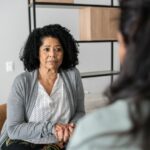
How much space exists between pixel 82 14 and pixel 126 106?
223 cm

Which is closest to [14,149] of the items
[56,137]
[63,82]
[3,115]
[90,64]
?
[56,137]

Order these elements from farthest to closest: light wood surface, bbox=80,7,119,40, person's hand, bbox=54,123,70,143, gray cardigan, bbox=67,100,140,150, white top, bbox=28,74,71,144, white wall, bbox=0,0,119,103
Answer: white wall, bbox=0,0,119,103, light wood surface, bbox=80,7,119,40, white top, bbox=28,74,71,144, person's hand, bbox=54,123,70,143, gray cardigan, bbox=67,100,140,150

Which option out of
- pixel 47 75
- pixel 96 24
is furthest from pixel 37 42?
pixel 96 24

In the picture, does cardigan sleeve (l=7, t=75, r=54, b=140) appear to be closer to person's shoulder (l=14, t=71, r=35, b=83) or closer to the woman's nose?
person's shoulder (l=14, t=71, r=35, b=83)

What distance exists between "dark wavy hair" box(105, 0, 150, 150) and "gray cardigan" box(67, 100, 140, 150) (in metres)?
0.01

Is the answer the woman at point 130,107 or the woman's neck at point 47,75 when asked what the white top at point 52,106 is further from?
the woman at point 130,107

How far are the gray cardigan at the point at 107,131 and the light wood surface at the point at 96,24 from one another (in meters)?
2.08

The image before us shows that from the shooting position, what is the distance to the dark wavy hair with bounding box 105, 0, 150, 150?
45 centimetres

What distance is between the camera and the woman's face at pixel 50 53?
62.8 inches

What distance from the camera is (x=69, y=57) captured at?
1688 millimetres

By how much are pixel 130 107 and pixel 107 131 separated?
0.06 m

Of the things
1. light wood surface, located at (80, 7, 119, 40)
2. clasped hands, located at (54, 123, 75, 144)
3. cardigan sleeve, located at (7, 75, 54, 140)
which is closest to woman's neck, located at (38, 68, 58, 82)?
cardigan sleeve, located at (7, 75, 54, 140)

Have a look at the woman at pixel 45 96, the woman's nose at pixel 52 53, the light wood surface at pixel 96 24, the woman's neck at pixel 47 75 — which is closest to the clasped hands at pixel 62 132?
the woman at pixel 45 96

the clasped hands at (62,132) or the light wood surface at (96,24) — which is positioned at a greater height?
the light wood surface at (96,24)
